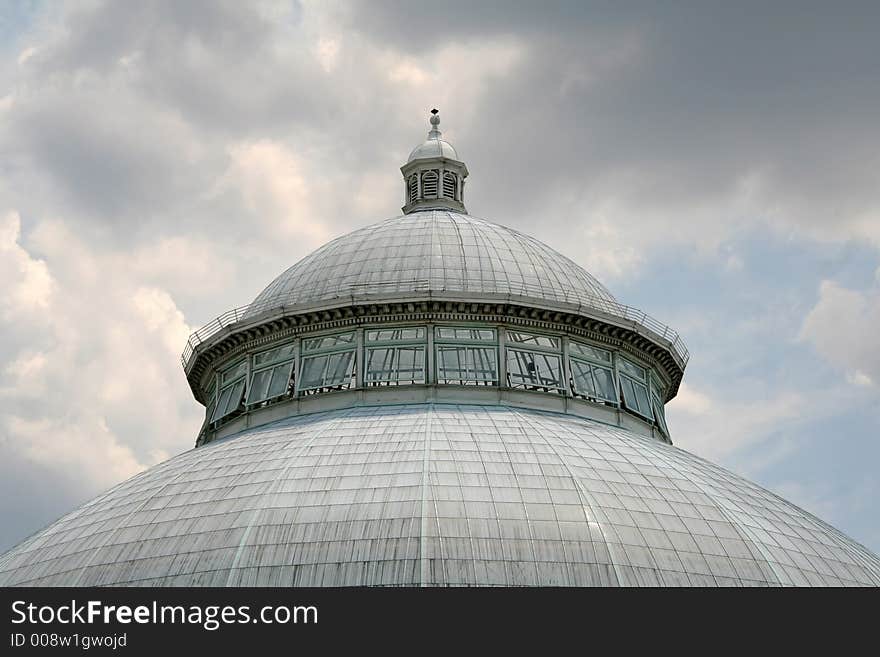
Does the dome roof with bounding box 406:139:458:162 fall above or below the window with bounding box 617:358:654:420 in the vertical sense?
above

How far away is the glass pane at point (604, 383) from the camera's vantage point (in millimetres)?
49719

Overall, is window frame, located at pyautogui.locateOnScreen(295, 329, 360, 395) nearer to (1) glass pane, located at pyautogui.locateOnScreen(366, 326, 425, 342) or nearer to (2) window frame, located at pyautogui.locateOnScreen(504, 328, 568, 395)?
(1) glass pane, located at pyautogui.locateOnScreen(366, 326, 425, 342)

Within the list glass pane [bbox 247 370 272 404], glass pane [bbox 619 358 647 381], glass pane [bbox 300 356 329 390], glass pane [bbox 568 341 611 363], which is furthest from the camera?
glass pane [bbox 619 358 647 381]

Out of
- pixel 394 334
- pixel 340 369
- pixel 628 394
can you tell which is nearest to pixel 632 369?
pixel 628 394

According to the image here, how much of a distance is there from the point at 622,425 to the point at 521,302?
17.4 ft

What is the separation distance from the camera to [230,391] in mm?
51688

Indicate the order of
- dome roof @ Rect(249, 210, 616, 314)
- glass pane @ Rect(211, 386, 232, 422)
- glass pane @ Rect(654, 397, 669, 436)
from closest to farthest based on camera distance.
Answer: dome roof @ Rect(249, 210, 616, 314) → glass pane @ Rect(211, 386, 232, 422) → glass pane @ Rect(654, 397, 669, 436)

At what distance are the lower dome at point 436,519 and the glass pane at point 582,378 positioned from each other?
393 centimetres

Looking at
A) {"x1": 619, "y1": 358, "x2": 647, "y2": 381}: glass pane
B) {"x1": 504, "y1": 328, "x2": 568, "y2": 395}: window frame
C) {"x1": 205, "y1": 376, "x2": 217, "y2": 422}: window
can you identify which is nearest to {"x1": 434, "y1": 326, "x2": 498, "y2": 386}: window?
{"x1": 504, "y1": 328, "x2": 568, "y2": 395}: window frame

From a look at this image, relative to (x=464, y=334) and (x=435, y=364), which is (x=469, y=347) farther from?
(x=435, y=364)

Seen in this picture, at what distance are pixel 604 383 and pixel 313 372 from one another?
974 centimetres

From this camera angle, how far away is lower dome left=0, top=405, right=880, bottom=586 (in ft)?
120

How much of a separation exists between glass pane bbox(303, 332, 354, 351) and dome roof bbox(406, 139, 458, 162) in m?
12.9

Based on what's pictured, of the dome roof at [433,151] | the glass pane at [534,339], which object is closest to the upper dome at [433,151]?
the dome roof at [433,151]
